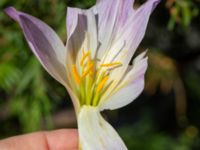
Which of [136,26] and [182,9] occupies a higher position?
[136,26]

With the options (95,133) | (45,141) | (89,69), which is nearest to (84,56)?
(89,69)

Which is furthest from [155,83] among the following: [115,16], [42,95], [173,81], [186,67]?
[115,16]

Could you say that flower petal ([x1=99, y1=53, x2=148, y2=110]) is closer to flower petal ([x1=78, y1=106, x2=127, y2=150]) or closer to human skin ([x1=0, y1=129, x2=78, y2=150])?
flower petal ([x1=78, y1=106, x2=127, y2=150])

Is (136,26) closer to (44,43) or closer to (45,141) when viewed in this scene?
(44,43)

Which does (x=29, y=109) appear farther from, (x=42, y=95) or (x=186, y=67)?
(x=186, y=67)

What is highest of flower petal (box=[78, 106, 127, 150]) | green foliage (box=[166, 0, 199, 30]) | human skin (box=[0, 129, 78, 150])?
flower petal (box=[78, 106, 127, 150])

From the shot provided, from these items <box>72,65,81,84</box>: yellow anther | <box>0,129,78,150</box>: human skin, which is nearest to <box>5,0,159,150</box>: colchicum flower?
<box>72,65,81,84</box>: yellow anther

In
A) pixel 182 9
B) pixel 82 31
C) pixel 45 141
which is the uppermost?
pixel 82 31
